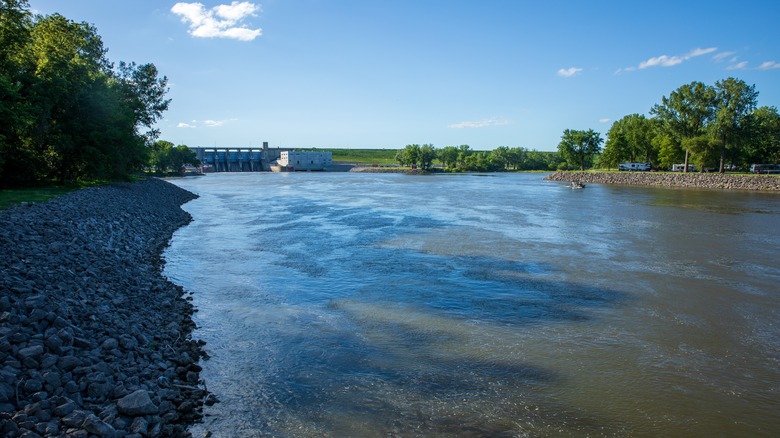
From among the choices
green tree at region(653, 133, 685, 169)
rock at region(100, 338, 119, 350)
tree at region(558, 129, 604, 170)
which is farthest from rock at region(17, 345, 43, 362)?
tree at region(558, 129, 604, 170)

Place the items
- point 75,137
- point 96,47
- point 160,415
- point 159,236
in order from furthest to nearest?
point 96,47
point 75,137
point 159,236
point 160,415

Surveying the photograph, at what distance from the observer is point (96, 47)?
163 feet

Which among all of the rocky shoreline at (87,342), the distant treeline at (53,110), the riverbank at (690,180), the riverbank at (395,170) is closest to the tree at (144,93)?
the distant treeline at (53,110)

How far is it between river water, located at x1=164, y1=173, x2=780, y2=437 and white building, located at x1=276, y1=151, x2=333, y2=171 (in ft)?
528

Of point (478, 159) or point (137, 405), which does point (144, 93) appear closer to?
point (137, 405)

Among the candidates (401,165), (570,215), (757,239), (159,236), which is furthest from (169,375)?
(401,165)

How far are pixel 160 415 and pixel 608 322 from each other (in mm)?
11691

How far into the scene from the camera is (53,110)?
34.1m

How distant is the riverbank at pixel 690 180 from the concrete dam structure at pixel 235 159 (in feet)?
417

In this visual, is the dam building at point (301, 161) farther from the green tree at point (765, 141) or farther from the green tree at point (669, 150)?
the green tree at point (765, 141)

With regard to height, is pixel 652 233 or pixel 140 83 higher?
pixel 140 83

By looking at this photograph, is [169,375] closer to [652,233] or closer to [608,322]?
[608,322]

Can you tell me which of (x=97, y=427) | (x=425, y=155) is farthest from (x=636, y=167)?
(x=97, y=427)

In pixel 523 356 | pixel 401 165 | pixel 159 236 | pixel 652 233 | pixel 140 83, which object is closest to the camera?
pixel 523 356
